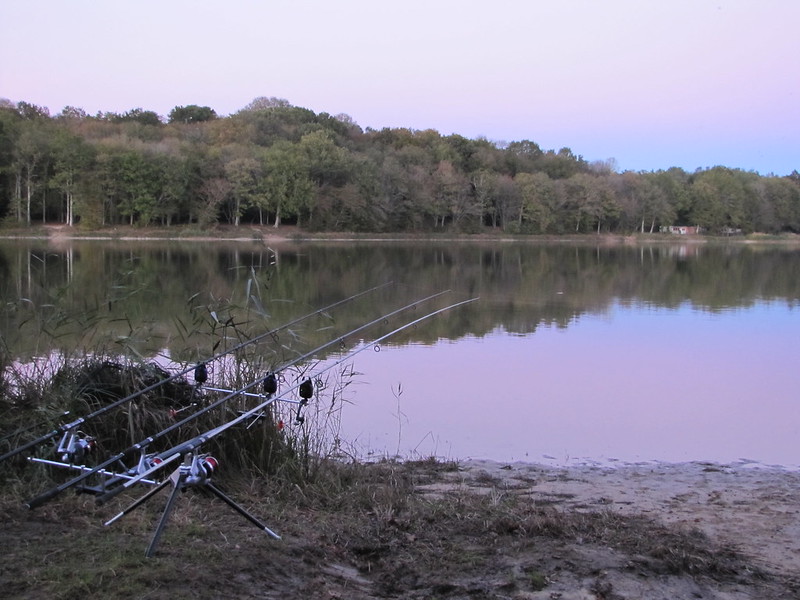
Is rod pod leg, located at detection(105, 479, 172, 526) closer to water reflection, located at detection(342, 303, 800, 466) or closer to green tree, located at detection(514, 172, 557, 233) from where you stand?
water reflection, located at detection(342, 303, 800, 466)

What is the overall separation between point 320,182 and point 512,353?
5190cm

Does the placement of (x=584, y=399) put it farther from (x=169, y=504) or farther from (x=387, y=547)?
(x=169, y=504)

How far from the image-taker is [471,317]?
47.6 ft

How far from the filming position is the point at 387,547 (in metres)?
3.41

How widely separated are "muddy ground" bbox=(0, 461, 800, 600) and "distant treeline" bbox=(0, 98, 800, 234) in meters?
47.0

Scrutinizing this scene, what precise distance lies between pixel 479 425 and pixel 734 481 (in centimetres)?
234

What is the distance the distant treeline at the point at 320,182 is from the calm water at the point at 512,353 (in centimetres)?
3303

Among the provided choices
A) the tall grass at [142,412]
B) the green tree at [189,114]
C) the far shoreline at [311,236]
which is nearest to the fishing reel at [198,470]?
the tall grass at [142,412]

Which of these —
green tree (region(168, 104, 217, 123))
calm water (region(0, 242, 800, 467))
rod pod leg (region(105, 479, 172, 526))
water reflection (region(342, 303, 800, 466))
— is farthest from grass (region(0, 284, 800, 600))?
green tree (region(168, 104, 217, 123))

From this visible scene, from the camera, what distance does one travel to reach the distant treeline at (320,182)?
162ft

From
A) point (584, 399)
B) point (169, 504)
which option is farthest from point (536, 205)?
point (169, 504)

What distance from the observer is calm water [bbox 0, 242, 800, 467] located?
21.7 ft

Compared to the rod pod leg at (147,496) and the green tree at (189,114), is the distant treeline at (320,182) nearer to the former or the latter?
the green tree at (189,114)

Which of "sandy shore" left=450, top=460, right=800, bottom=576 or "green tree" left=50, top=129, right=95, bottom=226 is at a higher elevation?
"green tree" left=50, top=129, right=95, bottom=226
